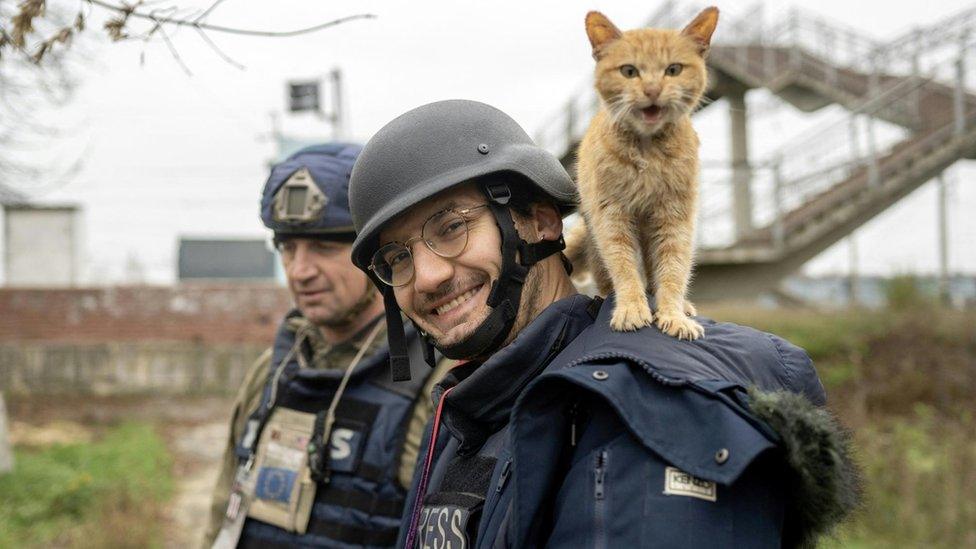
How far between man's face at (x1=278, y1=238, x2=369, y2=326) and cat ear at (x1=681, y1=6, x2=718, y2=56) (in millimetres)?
1820

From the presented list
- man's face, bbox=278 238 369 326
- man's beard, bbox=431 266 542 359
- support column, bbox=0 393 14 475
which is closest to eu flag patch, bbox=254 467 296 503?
man's face, bbox=278 238 369 326

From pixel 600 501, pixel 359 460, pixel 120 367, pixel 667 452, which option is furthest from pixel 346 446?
pixel 120 367

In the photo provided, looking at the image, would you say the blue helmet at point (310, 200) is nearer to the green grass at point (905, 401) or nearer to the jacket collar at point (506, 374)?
the jacket collar at point (506, 374)

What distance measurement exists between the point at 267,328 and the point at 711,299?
8.29 metres

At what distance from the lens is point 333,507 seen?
3010mm

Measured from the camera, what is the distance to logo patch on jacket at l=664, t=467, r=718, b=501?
1407 mm

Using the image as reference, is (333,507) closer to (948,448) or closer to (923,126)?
(948,448)

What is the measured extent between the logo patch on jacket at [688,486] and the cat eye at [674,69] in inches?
42.3

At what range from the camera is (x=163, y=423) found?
13.3 meters

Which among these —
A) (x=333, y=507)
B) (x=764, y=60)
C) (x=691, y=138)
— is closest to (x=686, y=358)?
(x=691, y=138)

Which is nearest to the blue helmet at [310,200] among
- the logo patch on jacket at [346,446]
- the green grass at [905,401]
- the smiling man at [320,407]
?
the smiling man at [320,407]

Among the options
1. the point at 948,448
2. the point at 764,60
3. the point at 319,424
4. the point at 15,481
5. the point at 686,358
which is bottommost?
the point at 15,481

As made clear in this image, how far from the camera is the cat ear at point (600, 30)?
2.12 m

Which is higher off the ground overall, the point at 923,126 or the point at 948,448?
the point at 923,126
